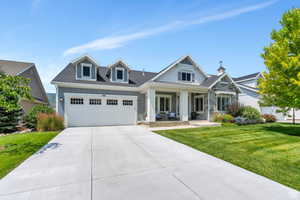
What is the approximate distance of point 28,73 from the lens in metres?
17.8

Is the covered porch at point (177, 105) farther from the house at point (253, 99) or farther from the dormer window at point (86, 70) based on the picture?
the dormer window at point (86, 70)

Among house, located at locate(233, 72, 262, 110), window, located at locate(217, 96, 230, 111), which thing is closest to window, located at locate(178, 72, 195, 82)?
window, located at locate(217, 96, 230, 111)

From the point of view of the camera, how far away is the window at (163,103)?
15.4 m

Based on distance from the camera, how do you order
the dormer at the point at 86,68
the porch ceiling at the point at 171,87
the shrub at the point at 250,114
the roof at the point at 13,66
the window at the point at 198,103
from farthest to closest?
the roof at the point at 13,66, the window at the point at 198,103, the shrub at the point at 250,114, the dormer at the point at 86,68, the porch ceiling at the point at 171,87

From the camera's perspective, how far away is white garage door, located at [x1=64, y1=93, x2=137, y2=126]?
481 inches

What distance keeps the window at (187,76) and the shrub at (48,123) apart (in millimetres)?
12256

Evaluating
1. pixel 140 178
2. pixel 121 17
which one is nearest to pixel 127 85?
pixel 121 17

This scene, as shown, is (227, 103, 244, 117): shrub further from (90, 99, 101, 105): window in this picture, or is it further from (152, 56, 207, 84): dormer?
(90, 99, 101, 105): window

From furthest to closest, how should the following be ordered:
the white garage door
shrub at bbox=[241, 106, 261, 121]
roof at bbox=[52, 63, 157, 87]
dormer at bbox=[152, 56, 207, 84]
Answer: dormer at bbox=[152, 56, 207, 84] < shrub at bbox=[241, 106, 261, 121] < roof at bbox=[52, 63, 157, 87] < the white garage door

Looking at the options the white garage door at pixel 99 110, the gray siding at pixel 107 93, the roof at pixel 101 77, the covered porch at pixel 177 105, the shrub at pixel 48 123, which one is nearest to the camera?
the shrub at pixel 48 123

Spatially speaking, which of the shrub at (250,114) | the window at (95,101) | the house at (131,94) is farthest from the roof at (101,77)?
the shrub at (250,114)

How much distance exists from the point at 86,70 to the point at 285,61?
49.8 feet

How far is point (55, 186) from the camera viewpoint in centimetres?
300

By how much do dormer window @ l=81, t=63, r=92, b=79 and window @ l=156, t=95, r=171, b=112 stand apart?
7.45 meters
